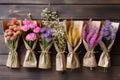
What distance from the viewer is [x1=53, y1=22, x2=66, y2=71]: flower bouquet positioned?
1.85 meters

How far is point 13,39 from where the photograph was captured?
184cm

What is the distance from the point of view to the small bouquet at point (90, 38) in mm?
1819

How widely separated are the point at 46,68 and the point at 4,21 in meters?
0.41

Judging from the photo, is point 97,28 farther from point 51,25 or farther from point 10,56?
point 10,56

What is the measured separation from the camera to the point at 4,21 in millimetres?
1878

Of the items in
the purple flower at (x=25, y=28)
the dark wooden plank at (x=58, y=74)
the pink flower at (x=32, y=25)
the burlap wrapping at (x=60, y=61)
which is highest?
the pink flower at (x=32, y=25)

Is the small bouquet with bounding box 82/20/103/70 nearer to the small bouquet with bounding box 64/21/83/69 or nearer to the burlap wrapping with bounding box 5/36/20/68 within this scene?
the small bouquet with bounding box 64/21/83/69

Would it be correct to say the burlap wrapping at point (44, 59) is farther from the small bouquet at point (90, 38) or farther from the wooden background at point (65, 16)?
the small bouquet at point (90, 38)

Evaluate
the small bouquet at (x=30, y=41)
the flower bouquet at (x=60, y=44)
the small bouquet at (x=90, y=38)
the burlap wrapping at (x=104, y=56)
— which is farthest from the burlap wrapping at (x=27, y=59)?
the burlap wrapping at (x=104, y=56)

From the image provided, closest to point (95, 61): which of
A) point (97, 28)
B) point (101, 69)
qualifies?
point (101, 69)

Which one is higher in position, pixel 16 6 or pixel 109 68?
pixel 16 6

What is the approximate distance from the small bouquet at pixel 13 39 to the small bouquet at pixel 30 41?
0.05 m

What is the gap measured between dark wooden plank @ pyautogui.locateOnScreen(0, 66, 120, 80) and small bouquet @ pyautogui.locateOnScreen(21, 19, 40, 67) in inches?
3.4

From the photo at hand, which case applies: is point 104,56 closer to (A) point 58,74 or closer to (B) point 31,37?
(A) point 58,74
